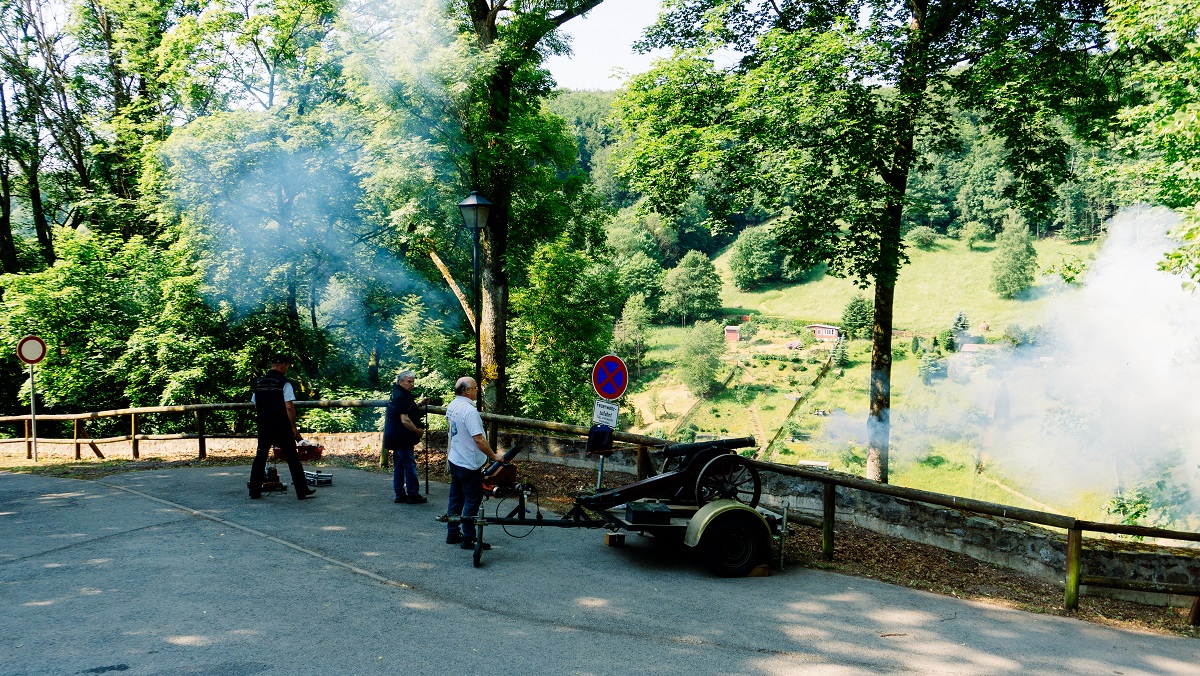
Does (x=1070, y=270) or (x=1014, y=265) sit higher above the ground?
(x=1014, y=265)

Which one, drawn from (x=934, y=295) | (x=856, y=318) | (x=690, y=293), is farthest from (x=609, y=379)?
(x=690, y=293)

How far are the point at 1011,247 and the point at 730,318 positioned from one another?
41501 mm

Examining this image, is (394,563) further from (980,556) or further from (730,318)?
(730,318)

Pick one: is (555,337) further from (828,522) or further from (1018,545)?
(1018,545)

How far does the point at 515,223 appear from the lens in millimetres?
17766

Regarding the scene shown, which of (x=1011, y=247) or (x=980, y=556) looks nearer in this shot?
(x=980, y=556)

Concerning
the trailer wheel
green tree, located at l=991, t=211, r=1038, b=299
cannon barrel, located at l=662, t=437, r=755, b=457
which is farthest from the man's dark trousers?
green tree, located at l=991, t=211, r=1038, b=299

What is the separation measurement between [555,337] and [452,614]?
68.9 ft

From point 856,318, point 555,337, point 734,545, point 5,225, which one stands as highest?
point 5,225

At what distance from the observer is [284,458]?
960cm

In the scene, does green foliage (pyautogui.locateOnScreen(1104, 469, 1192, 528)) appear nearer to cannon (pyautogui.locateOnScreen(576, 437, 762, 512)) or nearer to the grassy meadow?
cannon (pyautogui.locateOnScreen(576, 437, 762, 512))

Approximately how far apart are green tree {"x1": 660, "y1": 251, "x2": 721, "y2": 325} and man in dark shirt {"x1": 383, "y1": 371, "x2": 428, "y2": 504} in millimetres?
109961

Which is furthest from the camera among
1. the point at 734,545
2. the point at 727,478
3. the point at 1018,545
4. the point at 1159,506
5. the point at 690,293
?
the point at 690,293

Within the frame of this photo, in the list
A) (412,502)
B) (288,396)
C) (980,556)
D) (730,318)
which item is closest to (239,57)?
(288,396)
